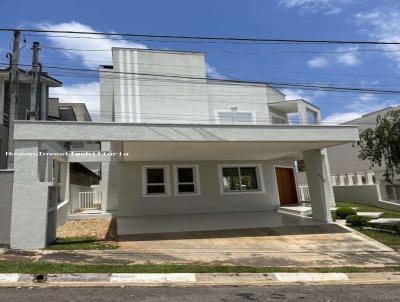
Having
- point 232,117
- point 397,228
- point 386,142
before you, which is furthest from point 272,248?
point 232,117

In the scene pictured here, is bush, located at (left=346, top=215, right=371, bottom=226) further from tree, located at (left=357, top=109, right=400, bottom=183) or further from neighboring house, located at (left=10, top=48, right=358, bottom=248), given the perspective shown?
tree, located at (left=357, top=109, right=400, bottom=183)

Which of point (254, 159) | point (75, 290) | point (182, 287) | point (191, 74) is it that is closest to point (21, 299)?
point (75, 290)

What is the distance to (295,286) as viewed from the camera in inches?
276

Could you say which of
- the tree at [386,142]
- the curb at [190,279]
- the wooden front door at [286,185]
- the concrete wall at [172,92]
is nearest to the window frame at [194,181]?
the concrete wall at [172,92]

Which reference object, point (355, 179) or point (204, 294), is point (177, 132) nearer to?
point (204, 294)

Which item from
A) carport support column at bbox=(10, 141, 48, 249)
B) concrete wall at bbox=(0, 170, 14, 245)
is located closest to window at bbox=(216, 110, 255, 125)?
carport support column at bbox=(10, 141, 48, 249)

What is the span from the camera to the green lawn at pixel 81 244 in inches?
387

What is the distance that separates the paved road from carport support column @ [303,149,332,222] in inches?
290

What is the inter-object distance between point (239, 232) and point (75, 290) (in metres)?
7.16

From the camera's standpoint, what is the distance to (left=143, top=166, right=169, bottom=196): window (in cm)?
1641

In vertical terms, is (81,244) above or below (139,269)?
above

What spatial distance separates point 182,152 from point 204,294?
829 centimetres

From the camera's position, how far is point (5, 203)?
31.8 feet

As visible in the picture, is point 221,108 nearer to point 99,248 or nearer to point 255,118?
point 255,118
